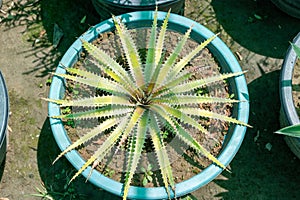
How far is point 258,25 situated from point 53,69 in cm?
141

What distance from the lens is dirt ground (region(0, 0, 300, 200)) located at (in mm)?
2752

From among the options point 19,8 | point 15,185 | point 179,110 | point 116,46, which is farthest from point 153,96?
point 19,8

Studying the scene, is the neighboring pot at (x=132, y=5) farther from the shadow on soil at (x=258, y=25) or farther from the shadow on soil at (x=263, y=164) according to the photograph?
the shadow on soil at (x=263, y=164)

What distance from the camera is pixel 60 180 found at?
109 inches

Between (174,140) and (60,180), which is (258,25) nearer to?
(174,140)

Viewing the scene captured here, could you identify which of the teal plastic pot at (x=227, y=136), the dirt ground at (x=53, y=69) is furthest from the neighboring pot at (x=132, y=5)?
the dirt ground at (x=53, y=69)

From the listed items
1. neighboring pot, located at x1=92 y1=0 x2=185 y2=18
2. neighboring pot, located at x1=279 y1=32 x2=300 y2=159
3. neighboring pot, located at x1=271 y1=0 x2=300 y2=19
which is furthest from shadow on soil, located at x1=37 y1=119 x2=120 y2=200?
neighboring pot, located at x1=271 y1=0 x2=300 y2=19

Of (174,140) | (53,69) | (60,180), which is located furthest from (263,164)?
(53,69)

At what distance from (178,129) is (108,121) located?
336 mm

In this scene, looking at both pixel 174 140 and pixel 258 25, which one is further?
pixel 258 25

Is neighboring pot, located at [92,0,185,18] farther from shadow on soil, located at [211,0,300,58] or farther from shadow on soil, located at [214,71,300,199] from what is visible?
shadow on soil, located at [214,71,300,199]

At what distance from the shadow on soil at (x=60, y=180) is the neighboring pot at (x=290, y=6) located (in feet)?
5.38

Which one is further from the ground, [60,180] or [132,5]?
[132,5]

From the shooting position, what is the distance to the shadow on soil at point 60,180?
2725mm
